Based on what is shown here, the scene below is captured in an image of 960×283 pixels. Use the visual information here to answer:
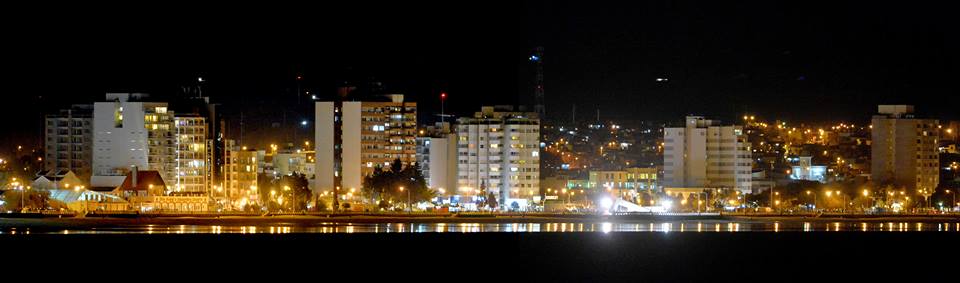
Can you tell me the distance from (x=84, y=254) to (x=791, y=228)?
116 ft

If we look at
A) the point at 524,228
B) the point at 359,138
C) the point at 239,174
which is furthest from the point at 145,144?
the point at 524,228

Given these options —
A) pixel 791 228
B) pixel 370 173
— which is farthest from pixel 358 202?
pixel 791 228

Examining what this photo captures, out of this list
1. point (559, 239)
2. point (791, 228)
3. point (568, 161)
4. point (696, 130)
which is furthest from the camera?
point (568, 161)

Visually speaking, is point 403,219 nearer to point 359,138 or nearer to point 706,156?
point 359,138

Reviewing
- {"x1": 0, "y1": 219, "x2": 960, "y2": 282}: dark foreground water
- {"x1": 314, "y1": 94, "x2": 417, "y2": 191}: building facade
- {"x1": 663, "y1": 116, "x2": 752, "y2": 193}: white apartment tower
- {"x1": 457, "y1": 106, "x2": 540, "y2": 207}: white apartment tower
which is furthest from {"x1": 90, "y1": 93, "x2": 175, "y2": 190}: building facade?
{"x1": 663, "y1": 116, "x2": 752, "y2": 193}: white apartment tower

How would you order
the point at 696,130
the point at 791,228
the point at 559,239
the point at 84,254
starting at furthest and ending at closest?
the point at 696,130, the point at 791,228, the point at 559,239, the point at 84,254

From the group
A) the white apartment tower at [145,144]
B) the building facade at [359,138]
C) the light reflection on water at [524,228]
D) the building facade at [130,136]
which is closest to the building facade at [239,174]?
the white apartment tower at [145,144]

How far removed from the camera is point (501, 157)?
347 feet

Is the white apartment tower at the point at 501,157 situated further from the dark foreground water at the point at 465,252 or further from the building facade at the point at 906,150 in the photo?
the building facade at the point at 906,150

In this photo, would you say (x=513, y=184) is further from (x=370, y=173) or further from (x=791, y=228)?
(x=791, y=228)

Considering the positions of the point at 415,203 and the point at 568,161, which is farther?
the point at 568,161

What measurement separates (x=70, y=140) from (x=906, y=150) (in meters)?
53.0

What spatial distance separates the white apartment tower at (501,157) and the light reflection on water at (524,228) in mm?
16949

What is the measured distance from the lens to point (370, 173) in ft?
343
